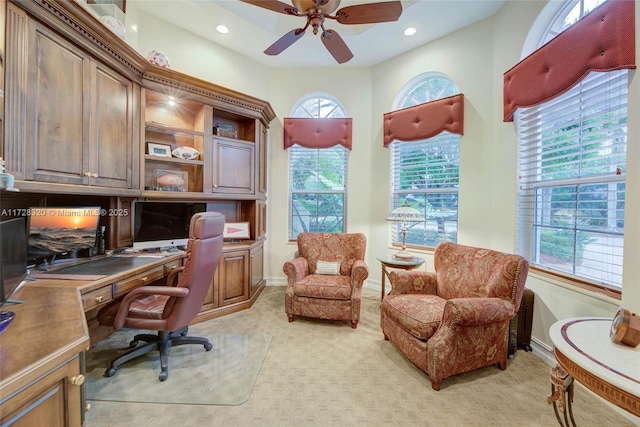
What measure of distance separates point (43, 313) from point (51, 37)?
70.5 inches

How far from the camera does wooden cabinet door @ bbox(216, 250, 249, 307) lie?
2927mm

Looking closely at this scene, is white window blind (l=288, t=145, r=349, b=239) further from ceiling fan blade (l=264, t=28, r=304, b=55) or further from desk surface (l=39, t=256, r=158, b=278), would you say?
desk surface (l=39, t=256, r=158, b=278)

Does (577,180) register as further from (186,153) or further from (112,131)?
(112,131)

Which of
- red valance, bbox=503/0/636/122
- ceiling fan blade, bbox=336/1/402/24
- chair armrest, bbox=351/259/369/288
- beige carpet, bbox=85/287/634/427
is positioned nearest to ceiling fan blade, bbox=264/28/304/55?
ceiling fan blade, bbox=336/1/402/24

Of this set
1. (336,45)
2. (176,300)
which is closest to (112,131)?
(176,300)

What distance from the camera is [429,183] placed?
335 cm

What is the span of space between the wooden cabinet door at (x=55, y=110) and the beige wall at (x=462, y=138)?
131cm

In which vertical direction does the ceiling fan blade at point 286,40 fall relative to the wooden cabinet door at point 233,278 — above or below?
above

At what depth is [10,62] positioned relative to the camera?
1.47 metres

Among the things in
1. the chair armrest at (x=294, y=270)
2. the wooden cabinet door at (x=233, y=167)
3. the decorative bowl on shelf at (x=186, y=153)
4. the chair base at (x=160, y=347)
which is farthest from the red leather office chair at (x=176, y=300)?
the decorative bowl on shelf at (x=186, y=153)

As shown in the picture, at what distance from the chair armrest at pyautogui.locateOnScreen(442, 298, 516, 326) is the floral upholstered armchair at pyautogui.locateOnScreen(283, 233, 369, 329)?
39.9 inches

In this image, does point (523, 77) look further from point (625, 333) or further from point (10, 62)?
point (10, 62)

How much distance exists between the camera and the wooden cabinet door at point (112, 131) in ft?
6.67

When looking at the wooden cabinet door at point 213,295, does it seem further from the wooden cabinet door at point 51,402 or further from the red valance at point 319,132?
the red valance at point 319,132
